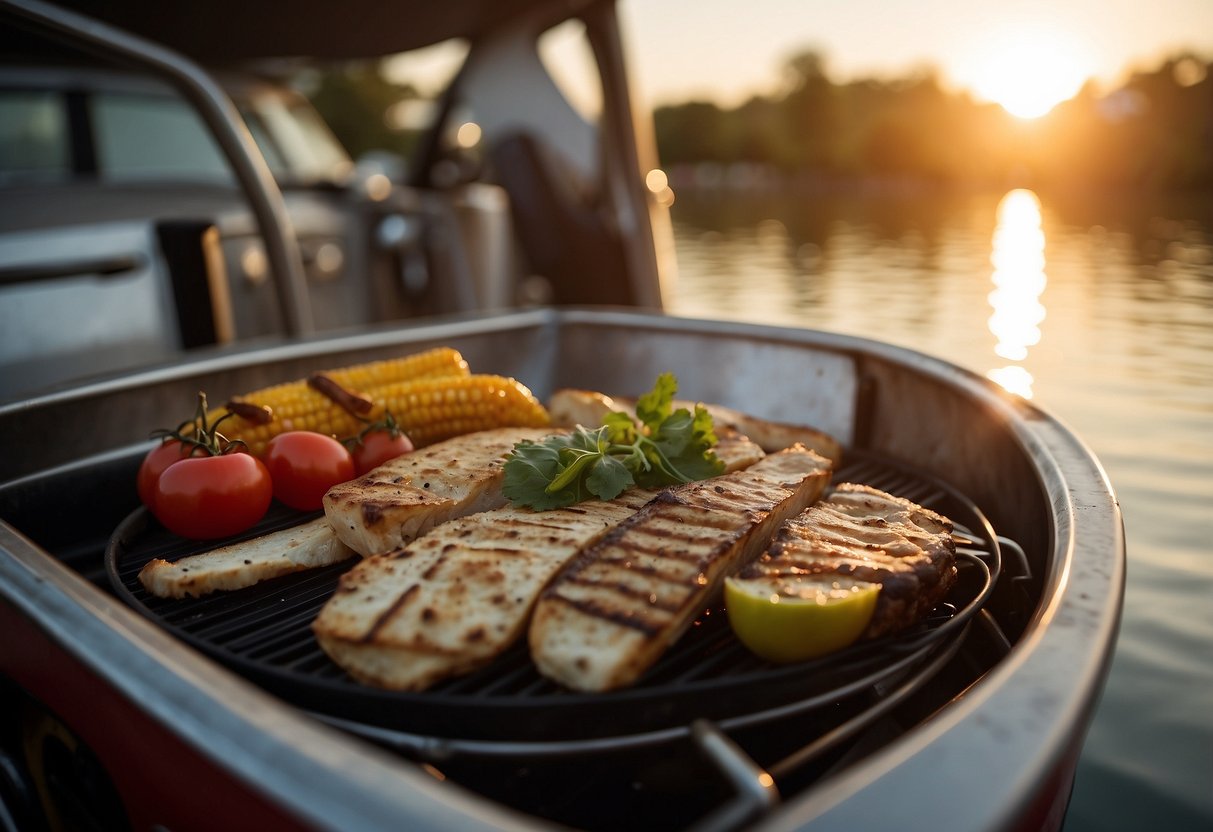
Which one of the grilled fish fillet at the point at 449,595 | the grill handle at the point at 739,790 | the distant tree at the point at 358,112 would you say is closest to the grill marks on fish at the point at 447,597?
the grilled fish fillet at the point at 449,595

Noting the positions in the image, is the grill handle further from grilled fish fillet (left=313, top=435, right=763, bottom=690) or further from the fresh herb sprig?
the fresh herb sprig

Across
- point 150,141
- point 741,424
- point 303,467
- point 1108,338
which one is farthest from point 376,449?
point 1108,338

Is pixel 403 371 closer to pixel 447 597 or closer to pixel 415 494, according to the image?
pixel 415 494

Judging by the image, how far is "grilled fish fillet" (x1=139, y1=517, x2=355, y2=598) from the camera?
6.81 feet

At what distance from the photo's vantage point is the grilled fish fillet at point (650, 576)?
1.58 meters

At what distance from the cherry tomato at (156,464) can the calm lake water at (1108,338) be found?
2.56 meters

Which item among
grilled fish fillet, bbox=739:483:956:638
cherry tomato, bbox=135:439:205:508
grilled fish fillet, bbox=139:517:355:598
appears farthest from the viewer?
cherry tomato, bbox=135:439:205:508

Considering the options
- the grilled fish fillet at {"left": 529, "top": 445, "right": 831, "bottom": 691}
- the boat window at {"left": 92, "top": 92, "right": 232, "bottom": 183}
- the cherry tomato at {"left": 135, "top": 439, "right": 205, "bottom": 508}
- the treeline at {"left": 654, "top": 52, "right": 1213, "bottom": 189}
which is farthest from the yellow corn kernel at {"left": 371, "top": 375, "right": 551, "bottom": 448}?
the treeline at {"left": 654, "top": 52, "right": 1213, "bottom": 189}

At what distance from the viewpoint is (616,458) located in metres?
2.33

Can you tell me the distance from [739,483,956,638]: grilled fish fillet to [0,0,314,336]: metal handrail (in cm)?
259

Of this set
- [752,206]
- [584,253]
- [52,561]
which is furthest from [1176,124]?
[52,561]

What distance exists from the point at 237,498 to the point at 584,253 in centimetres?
553

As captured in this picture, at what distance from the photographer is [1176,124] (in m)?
42.2

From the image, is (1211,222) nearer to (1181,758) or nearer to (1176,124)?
(1176,124)
